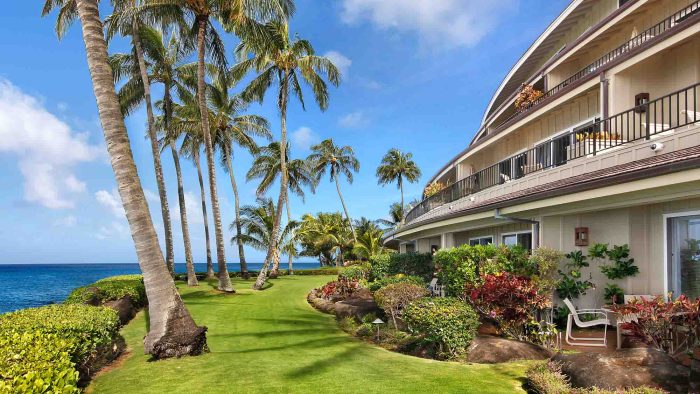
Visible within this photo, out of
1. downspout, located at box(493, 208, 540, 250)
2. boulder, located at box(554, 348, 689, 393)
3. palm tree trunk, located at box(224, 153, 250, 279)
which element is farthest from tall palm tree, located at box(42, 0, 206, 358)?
palm tree trunk, located at box(224, 153, 250, 279)

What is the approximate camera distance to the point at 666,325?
6.97 m

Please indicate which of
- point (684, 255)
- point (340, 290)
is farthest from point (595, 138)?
point (340, 290)

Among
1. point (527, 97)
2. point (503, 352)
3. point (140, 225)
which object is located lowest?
point (503, 352)

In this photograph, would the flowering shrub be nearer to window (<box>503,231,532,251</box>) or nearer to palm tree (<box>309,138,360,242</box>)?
window (<box>503,231,532,251</box>)

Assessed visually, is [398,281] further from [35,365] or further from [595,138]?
[35,365]

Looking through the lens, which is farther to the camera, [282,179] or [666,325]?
[282,179]

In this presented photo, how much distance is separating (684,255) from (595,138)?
11.2 ft

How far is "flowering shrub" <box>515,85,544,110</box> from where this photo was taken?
1738cm

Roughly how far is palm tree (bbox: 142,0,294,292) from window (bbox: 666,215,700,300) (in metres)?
17.1

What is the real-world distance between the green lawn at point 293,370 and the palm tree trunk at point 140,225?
486 millimetres

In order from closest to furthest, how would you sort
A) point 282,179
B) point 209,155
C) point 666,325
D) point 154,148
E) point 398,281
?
1. point 666,325
2. point 398,281
3. point 209,155
4. point 154,148
5. point 282,179

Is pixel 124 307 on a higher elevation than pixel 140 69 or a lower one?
lower

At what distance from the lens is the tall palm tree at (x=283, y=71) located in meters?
25.3

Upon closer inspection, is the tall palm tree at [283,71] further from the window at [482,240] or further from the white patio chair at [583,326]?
the white patio chair at [583,326]
